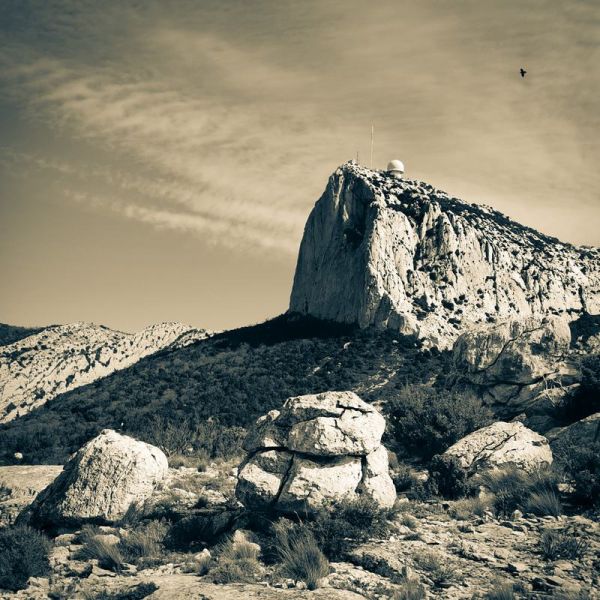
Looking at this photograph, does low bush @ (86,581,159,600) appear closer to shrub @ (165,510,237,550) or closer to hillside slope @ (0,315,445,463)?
shrub @ (165,510,237,550)

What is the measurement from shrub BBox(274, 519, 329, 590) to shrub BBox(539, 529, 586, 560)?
173 inches

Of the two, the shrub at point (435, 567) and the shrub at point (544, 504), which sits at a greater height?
the shrub at point (544, 504)

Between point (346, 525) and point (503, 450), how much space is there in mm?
7235

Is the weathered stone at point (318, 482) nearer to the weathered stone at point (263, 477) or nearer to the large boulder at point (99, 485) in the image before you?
the weathered stone at point (263, 477)

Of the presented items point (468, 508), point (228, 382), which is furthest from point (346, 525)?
point (228, 382)

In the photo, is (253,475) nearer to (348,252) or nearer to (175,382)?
(175,382)

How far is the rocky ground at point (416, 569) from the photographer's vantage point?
8.67 m

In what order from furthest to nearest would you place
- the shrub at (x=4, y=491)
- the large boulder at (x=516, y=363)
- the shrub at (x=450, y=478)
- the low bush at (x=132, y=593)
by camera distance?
the large boulder at (x=516, y=363) < the shrub at (x=4, y=491) < the shrub at (x=450, y=478) < the low bush at (x=132, y=593)

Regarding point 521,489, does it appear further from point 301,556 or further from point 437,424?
point 437,424

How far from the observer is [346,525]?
11.3 m

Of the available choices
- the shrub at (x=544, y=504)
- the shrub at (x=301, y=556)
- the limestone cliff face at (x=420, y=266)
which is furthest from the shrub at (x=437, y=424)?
the limestone cliff face at (x=420, y=266)

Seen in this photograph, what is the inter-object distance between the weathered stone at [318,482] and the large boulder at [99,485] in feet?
13.4

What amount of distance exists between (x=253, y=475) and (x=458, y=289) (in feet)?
154

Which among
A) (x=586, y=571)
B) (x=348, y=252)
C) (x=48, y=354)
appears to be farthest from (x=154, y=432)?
(x=48, y=354)
